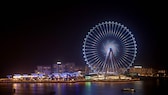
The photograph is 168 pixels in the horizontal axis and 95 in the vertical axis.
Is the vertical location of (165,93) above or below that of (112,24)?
below

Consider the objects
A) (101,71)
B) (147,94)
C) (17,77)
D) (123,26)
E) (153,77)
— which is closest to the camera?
(147,94)

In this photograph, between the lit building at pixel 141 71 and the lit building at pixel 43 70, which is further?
the lit building at pixel 43 70

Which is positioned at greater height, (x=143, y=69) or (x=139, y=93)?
(x=143, y=69)

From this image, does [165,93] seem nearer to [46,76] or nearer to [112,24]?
[112,24]

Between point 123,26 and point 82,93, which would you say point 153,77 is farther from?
point 82,93

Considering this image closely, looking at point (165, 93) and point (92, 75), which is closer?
point (165, 93)

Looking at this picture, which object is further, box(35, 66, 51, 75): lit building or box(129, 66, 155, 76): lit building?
box(35, 66, 51, 75): lit building

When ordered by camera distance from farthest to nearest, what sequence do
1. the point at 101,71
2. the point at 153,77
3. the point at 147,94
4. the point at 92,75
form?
the point at 153,77, the point at 92,75, the point at 101,71, the point at 147,94

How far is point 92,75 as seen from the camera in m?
50.4

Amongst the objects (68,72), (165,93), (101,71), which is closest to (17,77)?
(68,72)

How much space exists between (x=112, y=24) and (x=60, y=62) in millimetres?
21002

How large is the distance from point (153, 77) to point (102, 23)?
22.2 m

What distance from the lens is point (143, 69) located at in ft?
185

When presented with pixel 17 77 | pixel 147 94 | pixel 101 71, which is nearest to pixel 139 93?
pixel 147 94
